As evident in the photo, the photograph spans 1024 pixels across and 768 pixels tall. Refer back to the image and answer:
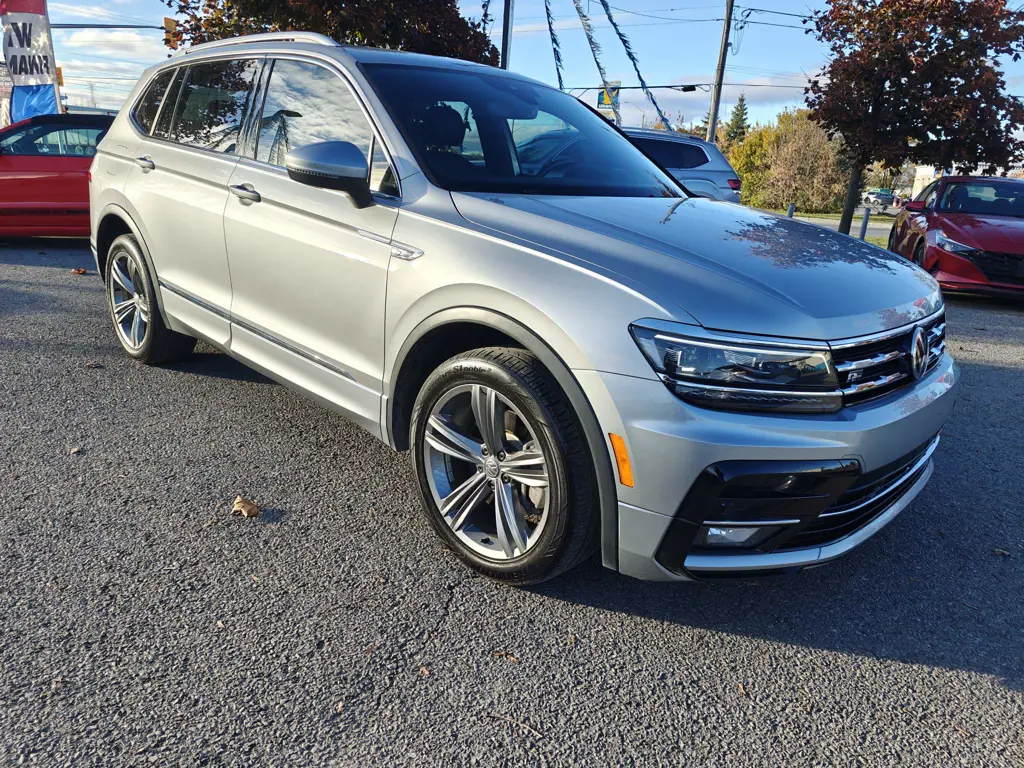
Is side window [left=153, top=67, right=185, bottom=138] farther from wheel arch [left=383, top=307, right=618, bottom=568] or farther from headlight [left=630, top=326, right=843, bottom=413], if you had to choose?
headlight [left=630, top=326, right=843, bottom=413]

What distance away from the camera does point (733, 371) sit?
216cm

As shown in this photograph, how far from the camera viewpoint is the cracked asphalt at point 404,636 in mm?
2021

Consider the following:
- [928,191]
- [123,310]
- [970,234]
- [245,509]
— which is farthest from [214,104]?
[928,191]

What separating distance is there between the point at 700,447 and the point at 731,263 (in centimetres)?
70

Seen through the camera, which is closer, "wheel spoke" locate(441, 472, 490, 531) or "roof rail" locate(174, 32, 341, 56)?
"wheel spoke" locate(441, 472, 490, 531)

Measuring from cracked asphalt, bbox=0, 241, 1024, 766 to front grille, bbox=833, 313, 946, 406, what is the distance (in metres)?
0.81

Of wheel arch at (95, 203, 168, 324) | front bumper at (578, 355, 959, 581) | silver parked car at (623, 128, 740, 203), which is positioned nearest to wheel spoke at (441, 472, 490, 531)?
front bumper at (578, 355, 959, 581)

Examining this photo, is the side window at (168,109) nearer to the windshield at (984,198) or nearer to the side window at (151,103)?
the side window at (151,103)

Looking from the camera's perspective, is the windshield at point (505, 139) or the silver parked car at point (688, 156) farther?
the silver parked car at point (688, 156)

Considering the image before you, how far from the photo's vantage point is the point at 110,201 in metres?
4.72

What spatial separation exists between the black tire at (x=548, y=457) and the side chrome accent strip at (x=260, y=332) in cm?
69

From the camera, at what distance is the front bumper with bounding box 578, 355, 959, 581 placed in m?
2.13

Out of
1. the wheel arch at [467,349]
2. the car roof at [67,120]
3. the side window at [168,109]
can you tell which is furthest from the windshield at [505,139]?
the car roof at [67,120]

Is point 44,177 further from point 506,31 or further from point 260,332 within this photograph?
point 506,31
